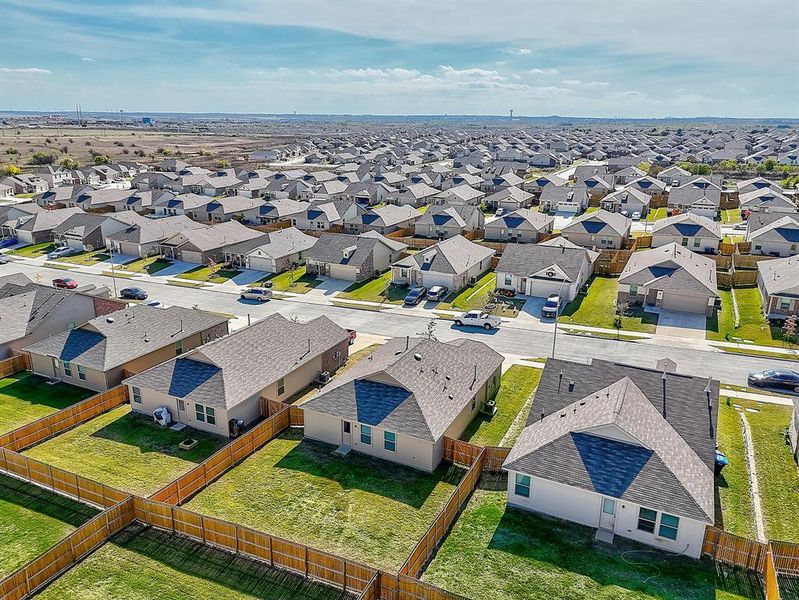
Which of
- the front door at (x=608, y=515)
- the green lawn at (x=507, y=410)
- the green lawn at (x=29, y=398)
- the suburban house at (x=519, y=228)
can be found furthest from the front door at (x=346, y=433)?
the suburban house at (x=519, y=228)

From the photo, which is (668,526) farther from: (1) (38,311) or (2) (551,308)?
(1) (38,311)

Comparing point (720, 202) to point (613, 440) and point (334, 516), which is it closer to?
point (613, 440)

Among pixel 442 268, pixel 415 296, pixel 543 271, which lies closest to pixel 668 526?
pixel 543 271

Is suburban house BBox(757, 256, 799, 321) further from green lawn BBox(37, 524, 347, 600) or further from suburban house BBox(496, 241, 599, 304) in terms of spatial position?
green lawn BBox(37, 524, 347, 600)

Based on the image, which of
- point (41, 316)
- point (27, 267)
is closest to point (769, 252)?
point (41, 316)

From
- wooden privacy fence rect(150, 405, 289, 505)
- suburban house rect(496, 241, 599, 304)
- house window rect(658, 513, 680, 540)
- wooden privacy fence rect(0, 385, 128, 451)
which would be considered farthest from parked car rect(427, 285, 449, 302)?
house window rect(658, 513, 680, 540)

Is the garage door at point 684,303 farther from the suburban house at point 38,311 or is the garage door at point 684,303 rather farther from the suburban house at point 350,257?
the suburban house at point 38,311
